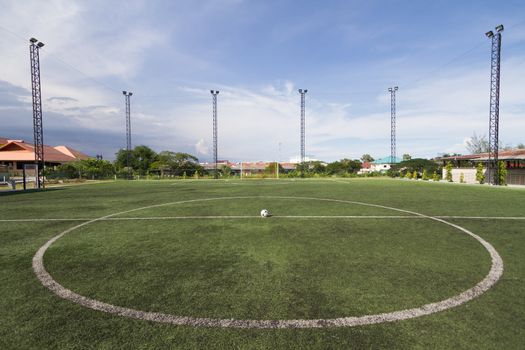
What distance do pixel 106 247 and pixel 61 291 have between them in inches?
72.2

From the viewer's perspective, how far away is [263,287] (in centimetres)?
329

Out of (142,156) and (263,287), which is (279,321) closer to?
(263,287)

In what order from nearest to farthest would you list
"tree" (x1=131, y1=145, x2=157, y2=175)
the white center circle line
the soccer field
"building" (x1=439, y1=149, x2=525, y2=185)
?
1. the soccer field
2. the white center circle line
3. "building" (x1=439, y1=149, x2=525, y2=185)
4. "tree" (x1=131, y1=145, x2=157, y2=175)

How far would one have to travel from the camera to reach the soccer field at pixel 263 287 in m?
2.36

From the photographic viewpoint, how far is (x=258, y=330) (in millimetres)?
2418

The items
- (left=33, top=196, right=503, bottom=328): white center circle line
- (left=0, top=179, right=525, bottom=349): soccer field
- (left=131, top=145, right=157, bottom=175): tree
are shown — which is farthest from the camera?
(left=131, top=145, right=157, bottom=175): tree

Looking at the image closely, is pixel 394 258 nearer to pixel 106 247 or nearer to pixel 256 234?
pixel 256 234

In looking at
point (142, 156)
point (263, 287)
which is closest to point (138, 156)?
point (142, 156)

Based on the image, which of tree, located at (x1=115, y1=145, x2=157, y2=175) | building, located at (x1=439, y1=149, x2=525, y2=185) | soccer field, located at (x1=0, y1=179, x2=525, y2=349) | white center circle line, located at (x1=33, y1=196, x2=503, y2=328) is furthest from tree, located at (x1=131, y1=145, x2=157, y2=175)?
white center circle line, located at (x1=33, y1=196, x2=503, y2=328)

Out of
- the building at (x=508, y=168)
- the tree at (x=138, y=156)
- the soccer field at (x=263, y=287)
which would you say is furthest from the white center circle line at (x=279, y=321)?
the tree at (x=138, y=156)

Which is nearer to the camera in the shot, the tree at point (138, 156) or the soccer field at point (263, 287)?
the soccer field at point (263, 287)

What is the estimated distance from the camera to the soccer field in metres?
2.36

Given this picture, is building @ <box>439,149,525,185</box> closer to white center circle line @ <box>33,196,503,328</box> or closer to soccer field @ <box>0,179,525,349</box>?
soccer field @ <box>0,179,525,349</box>

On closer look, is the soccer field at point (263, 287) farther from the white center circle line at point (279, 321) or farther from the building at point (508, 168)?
the building at point (508, 168)
